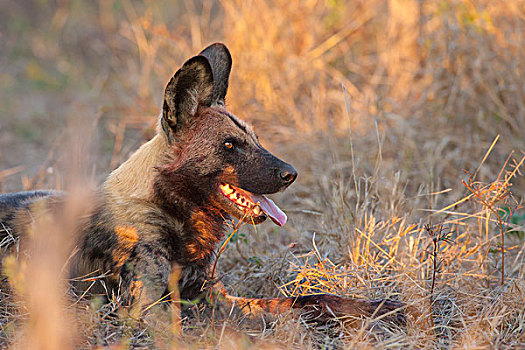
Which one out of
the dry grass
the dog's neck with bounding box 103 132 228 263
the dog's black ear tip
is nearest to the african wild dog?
the dog's neck with bounding box 103 132 228 263

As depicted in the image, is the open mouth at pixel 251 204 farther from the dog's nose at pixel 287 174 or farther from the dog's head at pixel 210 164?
the dog's nose at pixel 287 174

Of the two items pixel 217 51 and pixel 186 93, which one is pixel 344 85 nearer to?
pixel 217 51

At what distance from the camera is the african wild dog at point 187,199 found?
2588 mm

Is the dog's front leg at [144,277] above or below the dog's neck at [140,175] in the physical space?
below

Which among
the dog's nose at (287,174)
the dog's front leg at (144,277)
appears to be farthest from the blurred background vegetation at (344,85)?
the dog's front leg at (144,277)

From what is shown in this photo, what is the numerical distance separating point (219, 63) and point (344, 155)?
1.94 metres

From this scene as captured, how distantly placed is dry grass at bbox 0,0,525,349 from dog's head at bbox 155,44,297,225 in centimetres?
39

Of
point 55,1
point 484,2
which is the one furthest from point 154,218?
point 55,1

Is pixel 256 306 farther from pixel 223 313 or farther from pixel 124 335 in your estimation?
pixel 124 335

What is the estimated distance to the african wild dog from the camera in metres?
2.59

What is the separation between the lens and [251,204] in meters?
2.72

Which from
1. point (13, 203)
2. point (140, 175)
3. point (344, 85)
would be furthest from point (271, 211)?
point (344, 85)

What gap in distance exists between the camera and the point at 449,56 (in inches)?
190

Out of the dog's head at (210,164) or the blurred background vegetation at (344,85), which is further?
the blurred background vegetation at (344,85)
